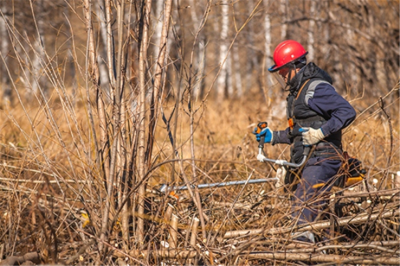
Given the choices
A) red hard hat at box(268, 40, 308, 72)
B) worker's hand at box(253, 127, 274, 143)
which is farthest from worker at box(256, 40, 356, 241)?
worker's hand at box(253, 127, 274, 143)

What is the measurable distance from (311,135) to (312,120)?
0.52 ft

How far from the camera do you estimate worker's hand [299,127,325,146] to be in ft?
10.6

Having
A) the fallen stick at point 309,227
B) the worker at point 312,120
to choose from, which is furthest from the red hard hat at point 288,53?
the fallen stick at point 309,227

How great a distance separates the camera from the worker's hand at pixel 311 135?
323cm

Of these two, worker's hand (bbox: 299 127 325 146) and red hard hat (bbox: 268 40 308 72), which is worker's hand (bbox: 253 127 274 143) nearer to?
worker's hand (bbox: 299 127 325 146)

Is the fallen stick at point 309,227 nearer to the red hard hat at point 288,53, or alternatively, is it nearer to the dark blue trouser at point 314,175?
the dark blue trouser at point 314,175

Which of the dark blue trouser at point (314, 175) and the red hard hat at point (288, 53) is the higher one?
the red hard hat at point (288, 53)

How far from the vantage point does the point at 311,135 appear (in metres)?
3.28

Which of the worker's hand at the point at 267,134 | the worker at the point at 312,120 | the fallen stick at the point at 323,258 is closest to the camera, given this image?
the fallen stick at the point at 323,258

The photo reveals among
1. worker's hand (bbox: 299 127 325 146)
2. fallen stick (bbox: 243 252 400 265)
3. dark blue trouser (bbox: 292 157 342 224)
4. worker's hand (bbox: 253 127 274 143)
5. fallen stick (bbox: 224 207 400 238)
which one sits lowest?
fallen stick (bbox: 243 252 400 265)

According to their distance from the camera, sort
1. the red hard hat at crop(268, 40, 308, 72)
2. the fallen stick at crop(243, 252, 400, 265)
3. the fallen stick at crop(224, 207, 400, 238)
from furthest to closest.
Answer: the red hard hat at crop(268, 40, 308, 72), the fallen stick at crop(224, 207, 400, 238), the fallen stick at crop(243, 252, 400, 265)

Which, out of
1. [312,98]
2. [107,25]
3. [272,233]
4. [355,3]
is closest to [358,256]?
[272,233]

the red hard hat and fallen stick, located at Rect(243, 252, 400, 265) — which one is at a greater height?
the red hard hat

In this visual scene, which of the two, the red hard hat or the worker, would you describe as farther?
the red hard hat
